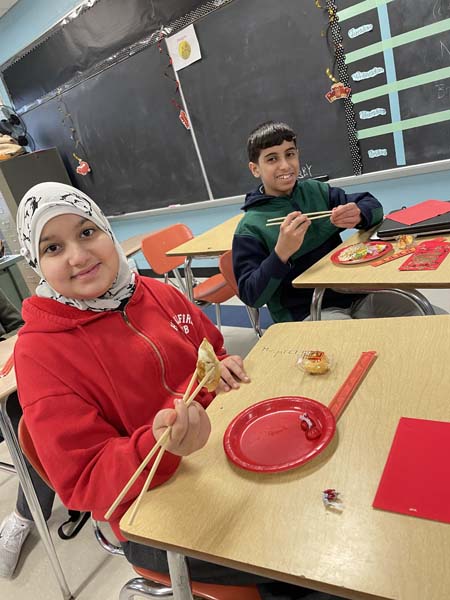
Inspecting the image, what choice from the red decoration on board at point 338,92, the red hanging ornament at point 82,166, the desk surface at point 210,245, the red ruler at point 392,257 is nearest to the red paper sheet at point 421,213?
the red ruler at point 392,257

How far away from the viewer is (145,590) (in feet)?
2.81

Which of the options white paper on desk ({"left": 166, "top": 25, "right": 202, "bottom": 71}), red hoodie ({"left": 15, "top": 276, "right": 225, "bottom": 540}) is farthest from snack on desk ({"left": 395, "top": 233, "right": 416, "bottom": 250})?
white paper on desk ({"left": 166, "top": 25, "right": 202, "bottom": 71})

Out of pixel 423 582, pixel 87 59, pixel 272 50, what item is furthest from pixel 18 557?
pixel 87 59

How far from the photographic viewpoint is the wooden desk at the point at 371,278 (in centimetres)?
121

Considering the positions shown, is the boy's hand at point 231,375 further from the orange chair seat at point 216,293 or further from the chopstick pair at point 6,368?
the orange chair seat at point 216,293

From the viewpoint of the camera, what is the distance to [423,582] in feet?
1.56

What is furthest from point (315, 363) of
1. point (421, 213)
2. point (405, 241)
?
point (421, 213)

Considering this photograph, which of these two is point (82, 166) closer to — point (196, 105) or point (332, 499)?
point (196, 105)

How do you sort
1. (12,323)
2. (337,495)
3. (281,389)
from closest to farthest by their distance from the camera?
(337,495)
(281,389)
(12,323)

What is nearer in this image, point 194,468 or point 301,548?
point 301,548

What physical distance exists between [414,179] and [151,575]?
282 cm

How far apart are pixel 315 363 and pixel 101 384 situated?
0.47 meters

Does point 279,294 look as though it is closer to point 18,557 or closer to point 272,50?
point 18,557

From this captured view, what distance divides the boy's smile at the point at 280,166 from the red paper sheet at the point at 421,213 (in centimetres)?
45
